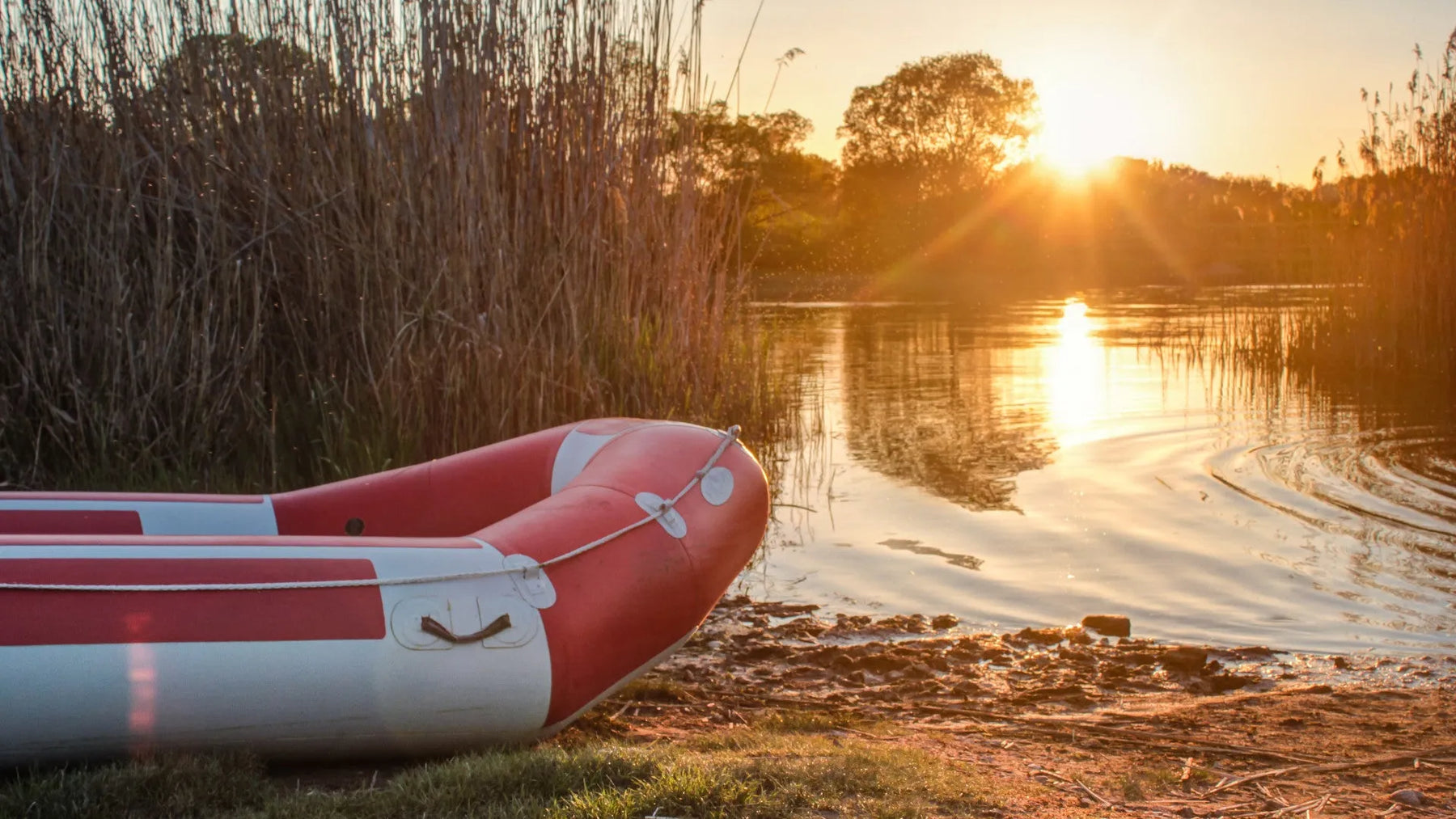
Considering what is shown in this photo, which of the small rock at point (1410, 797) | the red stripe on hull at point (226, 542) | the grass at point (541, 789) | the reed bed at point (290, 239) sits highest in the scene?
the reed bed at point (290, 239)

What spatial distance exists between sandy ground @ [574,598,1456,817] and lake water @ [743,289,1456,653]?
1.00ft

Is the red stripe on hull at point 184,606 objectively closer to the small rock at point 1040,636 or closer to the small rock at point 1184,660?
the small rock at point 1040,636

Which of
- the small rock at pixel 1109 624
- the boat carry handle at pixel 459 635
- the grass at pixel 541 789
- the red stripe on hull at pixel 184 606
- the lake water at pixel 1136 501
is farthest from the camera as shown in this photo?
the lake water at pixel 1136 501

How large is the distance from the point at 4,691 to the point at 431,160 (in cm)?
328

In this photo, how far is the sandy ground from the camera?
9.09 ft

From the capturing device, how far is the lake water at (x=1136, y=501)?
4578mm

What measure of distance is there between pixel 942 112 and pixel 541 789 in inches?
1454

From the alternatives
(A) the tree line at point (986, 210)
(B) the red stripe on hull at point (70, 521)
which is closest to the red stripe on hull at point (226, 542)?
(B) the red stripe on hull at point (70, 521)

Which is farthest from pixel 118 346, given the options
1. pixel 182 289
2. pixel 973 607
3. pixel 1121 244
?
pixel 1121 244

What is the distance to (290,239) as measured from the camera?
5492mm

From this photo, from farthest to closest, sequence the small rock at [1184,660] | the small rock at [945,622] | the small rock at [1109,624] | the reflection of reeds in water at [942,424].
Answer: the reflection of reeds in water at [942,424] → the small rock at [945,622] → the small rock at [1109,624] → the small rock at [1184,660]

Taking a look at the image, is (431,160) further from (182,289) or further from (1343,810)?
(1343,810)

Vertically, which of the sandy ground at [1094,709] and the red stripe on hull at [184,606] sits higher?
the red stripe on hull at [184,606]

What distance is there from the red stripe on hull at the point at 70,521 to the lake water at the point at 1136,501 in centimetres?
226
